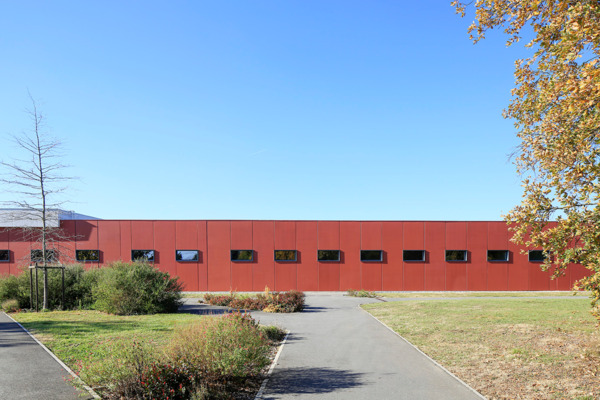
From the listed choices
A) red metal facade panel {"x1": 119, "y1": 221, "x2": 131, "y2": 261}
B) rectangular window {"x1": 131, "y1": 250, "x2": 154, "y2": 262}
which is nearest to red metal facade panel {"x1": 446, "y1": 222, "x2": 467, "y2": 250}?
rectangular window {"x1": 131, "y1": 250, "x2": 154, "y2": 262}

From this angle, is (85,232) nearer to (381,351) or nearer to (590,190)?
(381,351)

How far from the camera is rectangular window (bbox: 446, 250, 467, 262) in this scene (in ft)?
87.5

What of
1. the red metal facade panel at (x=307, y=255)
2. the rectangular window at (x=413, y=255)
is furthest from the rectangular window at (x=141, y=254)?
the rectangular window at (x=413, y=255)

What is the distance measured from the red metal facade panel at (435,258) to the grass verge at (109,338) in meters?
17.3

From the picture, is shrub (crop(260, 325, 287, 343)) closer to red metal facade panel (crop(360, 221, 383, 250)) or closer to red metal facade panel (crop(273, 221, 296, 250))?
red metal facade panel (crop(273, 221, 296, 250))

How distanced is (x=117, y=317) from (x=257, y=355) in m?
9.45

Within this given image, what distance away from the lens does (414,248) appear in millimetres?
26594

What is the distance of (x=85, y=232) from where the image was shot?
85.8 feet

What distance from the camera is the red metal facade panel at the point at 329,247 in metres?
26.3

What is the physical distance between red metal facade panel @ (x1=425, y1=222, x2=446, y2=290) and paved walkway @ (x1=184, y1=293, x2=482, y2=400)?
47.0 feet

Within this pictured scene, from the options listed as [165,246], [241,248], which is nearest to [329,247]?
[241,248]

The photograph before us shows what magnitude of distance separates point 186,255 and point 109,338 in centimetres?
1599

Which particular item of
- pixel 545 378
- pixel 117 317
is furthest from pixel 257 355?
pixel 117 317

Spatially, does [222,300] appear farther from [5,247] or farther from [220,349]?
[5,247]
